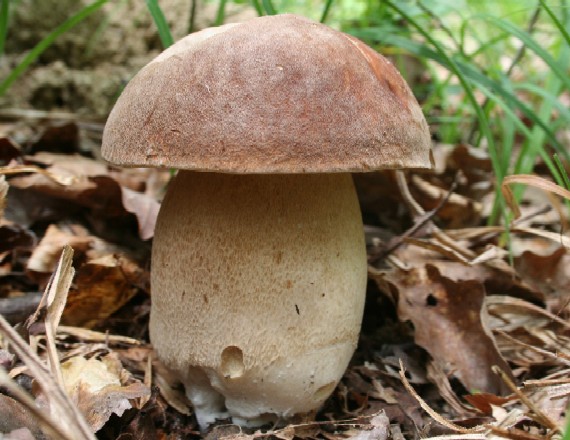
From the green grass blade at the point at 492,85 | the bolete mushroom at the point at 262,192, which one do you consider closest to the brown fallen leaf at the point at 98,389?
Result: the bolete mushroom at the point at 262,192

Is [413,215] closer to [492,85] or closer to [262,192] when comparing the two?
[492,85]

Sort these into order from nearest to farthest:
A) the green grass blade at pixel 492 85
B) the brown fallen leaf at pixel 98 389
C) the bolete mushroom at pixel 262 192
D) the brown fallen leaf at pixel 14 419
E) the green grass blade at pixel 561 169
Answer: the brown fallen leaf at pixel 14 419
the bolete mushroom at pixel 262 192
the brown fallen leaf at pixel 98 389
the green grass blade at pixel 561 169
the green grass blade at pixel 492 85

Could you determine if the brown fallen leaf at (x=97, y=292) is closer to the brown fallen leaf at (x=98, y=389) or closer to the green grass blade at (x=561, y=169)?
the brown fallen leaf at (x=98, y=389)

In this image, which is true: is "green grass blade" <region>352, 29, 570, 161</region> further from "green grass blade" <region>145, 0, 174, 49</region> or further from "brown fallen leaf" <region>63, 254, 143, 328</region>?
"brown fallen leaf" <region>63, 254, 143, 328</region>

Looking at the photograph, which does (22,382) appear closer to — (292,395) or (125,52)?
(292,395)

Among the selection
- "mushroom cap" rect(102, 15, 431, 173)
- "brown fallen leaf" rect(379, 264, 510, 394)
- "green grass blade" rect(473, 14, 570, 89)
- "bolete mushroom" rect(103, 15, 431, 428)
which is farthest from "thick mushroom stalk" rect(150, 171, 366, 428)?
"green grass blade" rect(473, 14, 570, 89)

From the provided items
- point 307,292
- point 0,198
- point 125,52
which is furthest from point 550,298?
point 125,52

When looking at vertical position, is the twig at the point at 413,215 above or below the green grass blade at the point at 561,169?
below
